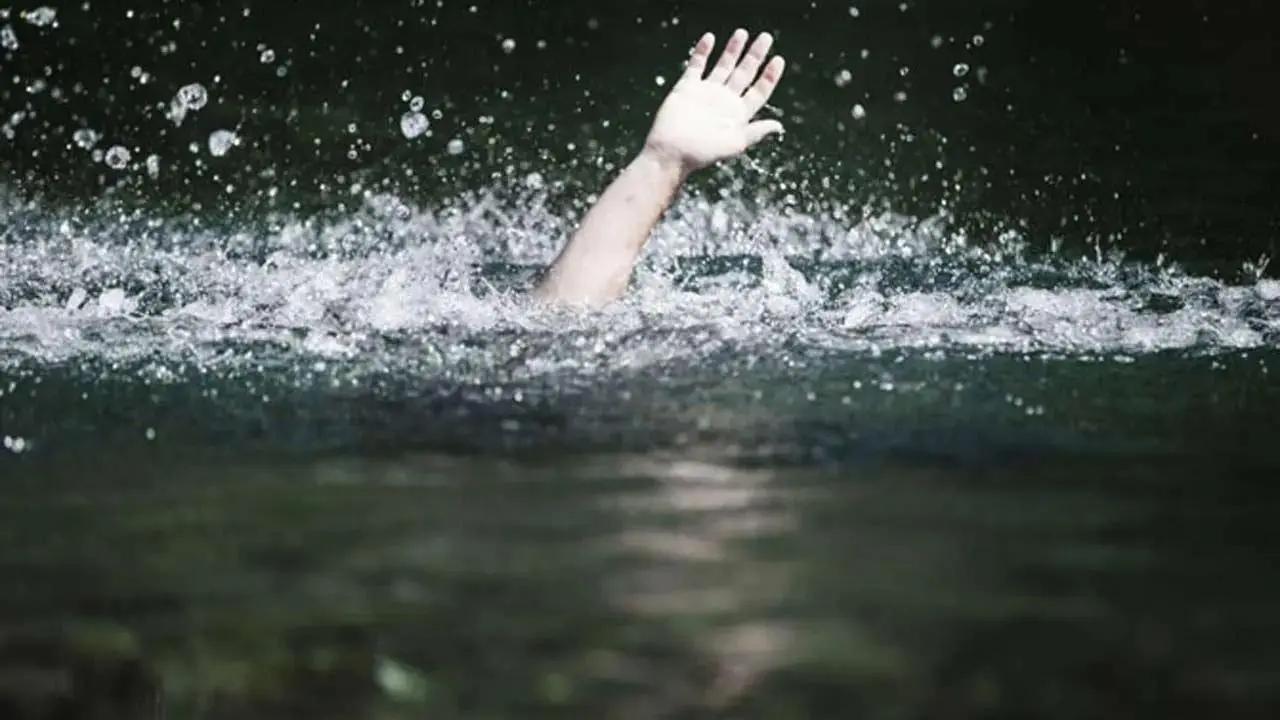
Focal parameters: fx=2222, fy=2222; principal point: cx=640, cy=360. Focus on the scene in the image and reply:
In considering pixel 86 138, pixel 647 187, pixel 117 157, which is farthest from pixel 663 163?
pixel 86 138

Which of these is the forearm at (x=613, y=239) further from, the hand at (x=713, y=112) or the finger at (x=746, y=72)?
the finger at (x=746, y=72)

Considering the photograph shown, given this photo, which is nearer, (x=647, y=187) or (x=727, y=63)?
(x=647, y=187)

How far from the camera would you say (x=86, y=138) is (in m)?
8.62

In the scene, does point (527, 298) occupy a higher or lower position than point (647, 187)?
lower

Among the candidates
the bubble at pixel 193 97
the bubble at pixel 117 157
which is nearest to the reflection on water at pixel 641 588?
the bubble at pixel 117 157

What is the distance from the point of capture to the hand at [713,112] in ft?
16.8

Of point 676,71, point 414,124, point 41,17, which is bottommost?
point 414,124

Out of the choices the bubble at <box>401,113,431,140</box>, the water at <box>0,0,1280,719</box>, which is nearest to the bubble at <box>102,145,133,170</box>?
the water at <box>0,0,1280,719</box>

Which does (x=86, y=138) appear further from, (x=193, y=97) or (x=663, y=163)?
(x=663, y=163)

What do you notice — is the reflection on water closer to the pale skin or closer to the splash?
the splash

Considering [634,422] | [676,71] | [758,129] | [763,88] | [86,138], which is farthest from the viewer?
[676,71]

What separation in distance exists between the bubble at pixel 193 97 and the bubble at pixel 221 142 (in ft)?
1.22

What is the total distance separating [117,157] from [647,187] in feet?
11.7

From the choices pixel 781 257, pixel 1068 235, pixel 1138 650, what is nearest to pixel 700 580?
pixel 1138 650
